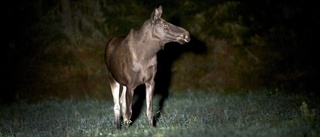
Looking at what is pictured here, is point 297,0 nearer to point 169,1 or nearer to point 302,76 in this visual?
point 302,76

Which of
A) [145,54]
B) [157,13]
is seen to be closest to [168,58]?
[145,54]

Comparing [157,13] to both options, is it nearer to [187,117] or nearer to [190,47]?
[187,117]

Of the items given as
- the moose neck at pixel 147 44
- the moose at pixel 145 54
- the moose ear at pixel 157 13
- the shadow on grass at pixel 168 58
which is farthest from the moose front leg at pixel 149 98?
the shadow on grass at pixel 168 58

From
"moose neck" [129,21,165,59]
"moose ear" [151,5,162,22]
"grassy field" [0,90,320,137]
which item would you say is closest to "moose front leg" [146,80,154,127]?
"grassy field" [0,90,320,137]

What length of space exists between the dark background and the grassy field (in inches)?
42.7

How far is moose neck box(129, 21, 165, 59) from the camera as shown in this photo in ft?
33.0

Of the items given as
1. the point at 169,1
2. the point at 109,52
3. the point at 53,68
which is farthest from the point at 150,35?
the point at 53,68

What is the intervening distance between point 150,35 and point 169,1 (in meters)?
5.97

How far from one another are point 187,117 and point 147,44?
1.74 m

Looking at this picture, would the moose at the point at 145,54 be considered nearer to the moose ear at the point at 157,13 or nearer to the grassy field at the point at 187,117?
the moose ear at the point at 157,13

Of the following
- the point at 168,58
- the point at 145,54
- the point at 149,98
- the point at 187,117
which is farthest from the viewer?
the point at 168,58

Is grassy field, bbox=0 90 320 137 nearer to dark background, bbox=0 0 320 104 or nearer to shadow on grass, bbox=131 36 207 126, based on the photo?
shadow on grass, bbox=131 36 207 126

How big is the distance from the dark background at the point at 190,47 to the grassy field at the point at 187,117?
109cm

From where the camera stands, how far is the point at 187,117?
10.7 metres
